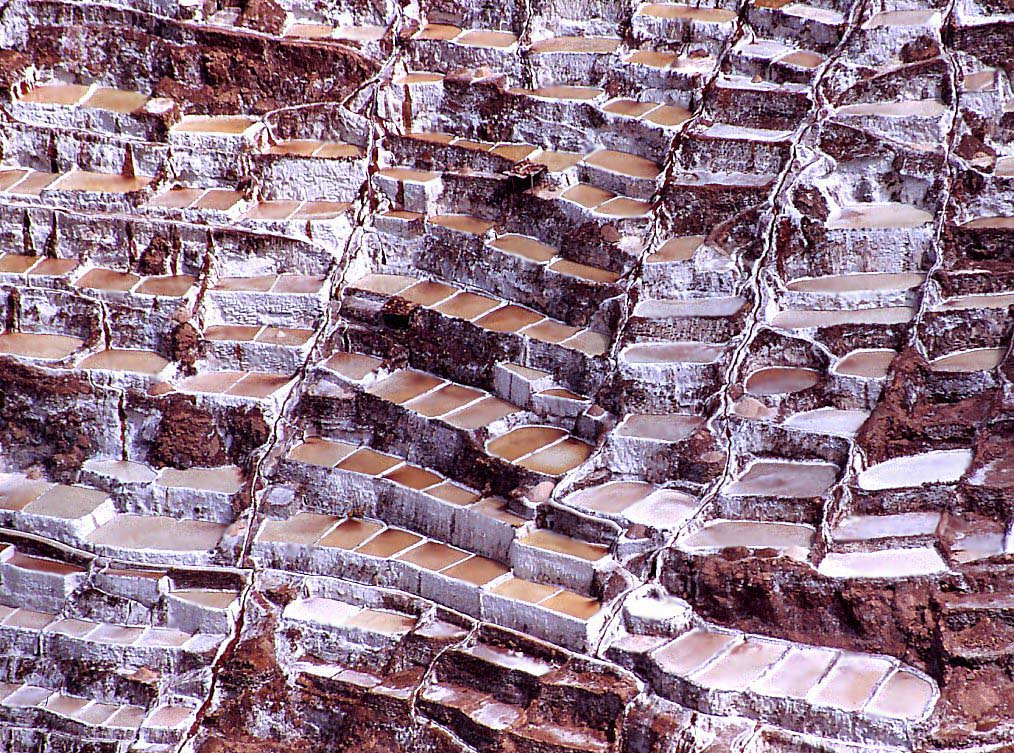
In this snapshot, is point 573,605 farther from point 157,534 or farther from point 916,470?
point 157,534

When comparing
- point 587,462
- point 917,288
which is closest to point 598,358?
point 587,462

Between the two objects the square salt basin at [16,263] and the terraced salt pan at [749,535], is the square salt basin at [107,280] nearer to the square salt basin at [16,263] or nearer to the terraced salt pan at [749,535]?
the square salt basin at [16,263]

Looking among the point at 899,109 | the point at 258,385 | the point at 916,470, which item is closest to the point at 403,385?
the point at 258,385

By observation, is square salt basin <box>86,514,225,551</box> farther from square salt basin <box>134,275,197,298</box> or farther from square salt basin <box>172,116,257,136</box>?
square salt basin <box>172,116,257,136</box>

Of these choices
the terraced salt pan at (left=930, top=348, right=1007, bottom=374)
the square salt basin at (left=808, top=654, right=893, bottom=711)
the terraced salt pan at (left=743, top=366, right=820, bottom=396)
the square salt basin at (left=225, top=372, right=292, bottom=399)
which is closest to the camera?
the square salt basin at (left=808, top=654, right=893, bottom=711)

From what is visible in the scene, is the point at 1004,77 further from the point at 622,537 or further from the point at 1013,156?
the point at 622,537

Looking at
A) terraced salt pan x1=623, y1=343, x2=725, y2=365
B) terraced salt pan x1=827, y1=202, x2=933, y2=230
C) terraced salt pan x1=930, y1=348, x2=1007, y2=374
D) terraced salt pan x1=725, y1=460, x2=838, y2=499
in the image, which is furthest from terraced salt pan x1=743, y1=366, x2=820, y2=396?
terraced salt pan x1=827, y1=202, x2=933, y2=230

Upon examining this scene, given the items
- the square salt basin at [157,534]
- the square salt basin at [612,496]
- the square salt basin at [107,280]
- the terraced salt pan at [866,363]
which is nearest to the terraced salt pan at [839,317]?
the terraced salt pan at [866,363]
